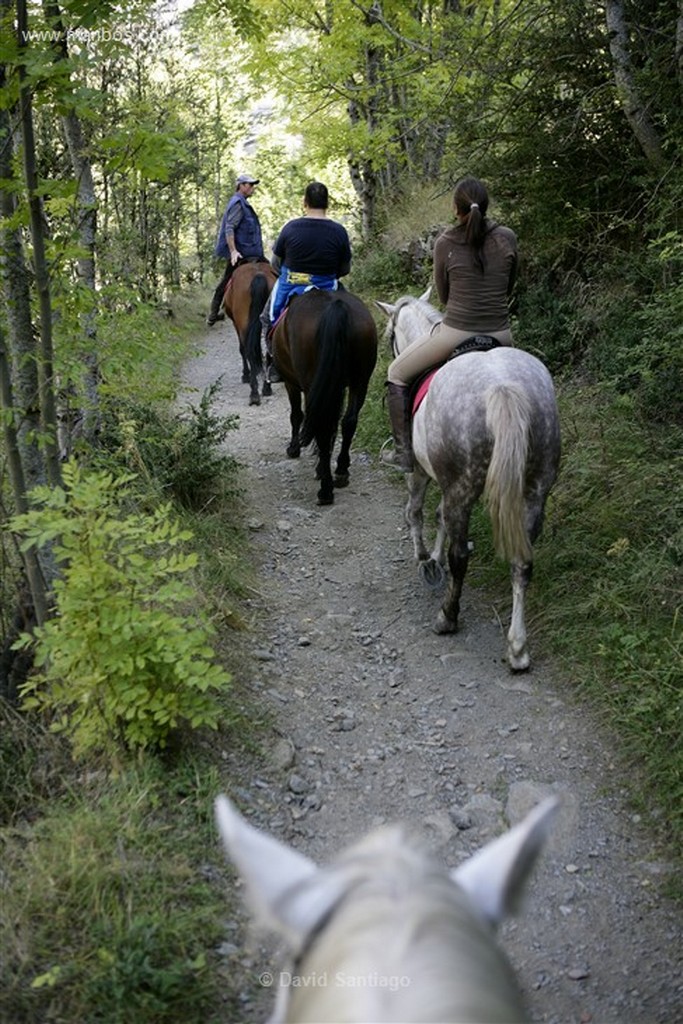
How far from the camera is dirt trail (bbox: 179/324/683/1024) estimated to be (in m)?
3.12

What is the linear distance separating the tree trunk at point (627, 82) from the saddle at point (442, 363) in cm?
A: 331

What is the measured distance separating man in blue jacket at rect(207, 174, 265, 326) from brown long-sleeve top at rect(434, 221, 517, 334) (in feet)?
20.6

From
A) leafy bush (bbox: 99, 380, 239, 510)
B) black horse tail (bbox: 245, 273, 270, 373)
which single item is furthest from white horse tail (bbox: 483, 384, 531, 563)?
black horse tail (bbox: 245, 273, 270, 373)

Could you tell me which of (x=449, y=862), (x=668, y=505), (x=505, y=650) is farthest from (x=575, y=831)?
(x=668, y=505)

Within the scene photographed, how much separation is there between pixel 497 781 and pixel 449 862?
601mm

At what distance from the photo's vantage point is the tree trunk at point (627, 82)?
714 cm

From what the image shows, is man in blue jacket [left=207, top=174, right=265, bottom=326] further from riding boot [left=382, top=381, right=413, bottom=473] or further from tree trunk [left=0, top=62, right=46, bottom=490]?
tree trunk [left=0, top=62, right=46, bottom=490]

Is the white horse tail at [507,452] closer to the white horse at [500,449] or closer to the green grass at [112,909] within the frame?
the white horse at [500,449]

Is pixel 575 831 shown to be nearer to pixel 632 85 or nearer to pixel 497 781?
pixel 497 781

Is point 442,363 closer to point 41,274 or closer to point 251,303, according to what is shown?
point 41,274

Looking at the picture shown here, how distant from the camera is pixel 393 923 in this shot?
1130 millimetres

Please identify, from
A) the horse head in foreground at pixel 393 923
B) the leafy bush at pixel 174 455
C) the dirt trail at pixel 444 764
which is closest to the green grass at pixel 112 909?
the dirt trail at pixel 444 764

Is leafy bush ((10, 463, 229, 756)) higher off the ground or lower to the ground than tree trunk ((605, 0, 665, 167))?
lower

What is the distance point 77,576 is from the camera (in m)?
3.62
